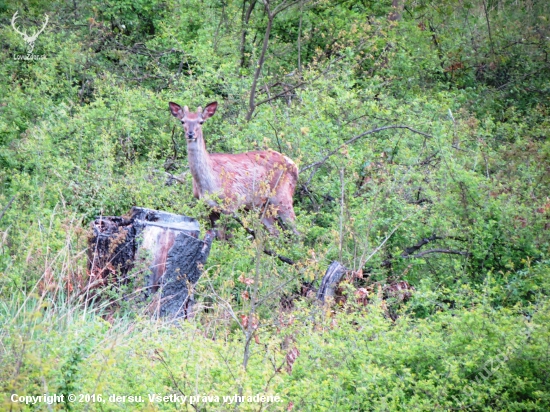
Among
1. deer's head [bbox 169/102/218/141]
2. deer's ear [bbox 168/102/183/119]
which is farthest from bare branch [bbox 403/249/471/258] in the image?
deer's ear [bbox 168/102/183/119]

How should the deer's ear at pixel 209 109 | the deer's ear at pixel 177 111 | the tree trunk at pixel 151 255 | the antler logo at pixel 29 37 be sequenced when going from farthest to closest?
1. the antler logo at pixel 29 37
2. the deer's ear at pixel 209 109
3. the deer's ear at pixel 177 111
4. the tree trunk at pixel 151 255

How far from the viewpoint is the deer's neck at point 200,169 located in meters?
10.8

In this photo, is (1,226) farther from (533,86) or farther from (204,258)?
(533,86)

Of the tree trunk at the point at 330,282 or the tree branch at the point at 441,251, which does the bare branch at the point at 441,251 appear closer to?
the tree branch at the point at 441,251

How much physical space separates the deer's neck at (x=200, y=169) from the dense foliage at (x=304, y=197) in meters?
0.36

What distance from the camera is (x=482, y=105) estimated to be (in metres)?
15.8

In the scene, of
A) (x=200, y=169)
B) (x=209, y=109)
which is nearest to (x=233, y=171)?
(x=200, y=169)

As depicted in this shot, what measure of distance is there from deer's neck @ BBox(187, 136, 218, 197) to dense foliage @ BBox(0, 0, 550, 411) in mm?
358

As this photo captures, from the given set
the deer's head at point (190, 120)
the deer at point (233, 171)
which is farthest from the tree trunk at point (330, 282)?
the deer's head at point (190, 120)

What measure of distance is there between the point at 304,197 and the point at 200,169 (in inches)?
64.5

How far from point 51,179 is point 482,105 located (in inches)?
368

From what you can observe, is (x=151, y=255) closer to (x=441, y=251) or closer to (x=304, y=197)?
(x=441, y=251)

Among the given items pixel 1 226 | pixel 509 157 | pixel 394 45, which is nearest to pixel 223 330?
pixel 1 226

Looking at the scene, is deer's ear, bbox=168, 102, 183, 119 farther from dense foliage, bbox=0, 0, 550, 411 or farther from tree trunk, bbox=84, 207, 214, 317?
tree trunk, bbox=84, 207, 214, 317
